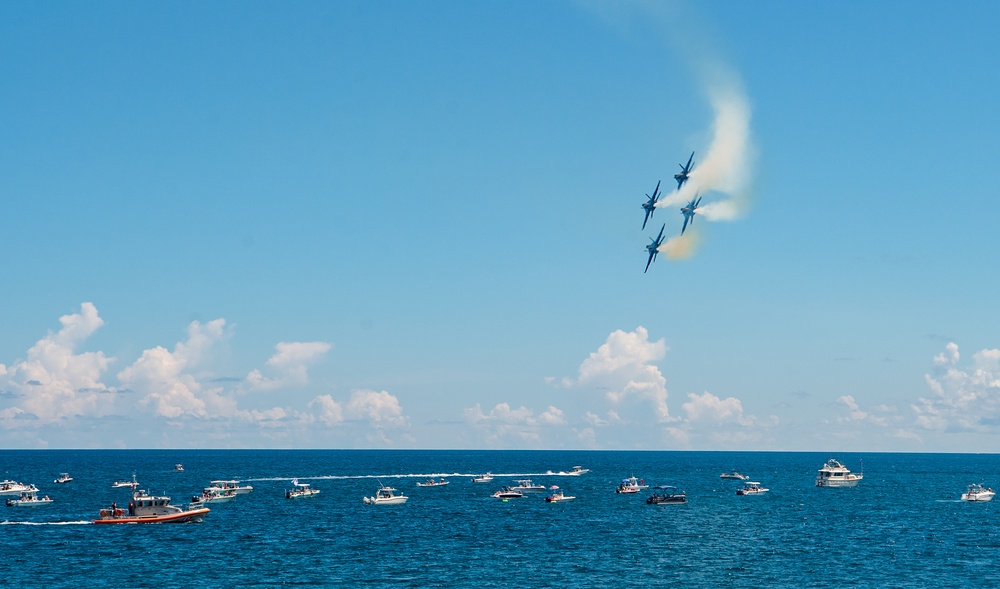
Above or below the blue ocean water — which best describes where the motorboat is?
above

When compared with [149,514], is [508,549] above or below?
below

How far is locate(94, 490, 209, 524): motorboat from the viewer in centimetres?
15800

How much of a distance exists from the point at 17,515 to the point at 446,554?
99.1 m

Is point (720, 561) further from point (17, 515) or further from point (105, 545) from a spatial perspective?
point (17, 515)

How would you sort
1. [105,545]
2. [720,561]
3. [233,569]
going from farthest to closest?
[105,545] → [720,561] → [233,569]

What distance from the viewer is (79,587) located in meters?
106

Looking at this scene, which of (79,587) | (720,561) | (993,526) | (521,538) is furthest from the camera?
(993,526)

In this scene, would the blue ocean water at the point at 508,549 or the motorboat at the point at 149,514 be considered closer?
the blue ocean water at the point at 508,549

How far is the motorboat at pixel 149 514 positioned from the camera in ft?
518

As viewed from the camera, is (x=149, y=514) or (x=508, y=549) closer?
(x=508, y=549)

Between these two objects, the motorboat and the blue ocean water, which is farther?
the motorboat

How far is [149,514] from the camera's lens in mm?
158625

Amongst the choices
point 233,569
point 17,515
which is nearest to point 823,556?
point 233,569

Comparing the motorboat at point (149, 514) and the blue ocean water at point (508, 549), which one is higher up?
the motorboat at point (149, 514)
